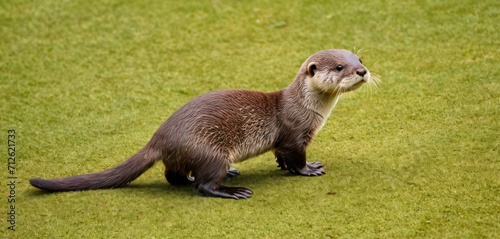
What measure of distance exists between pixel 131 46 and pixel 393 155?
315 centimetres

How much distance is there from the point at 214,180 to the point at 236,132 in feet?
1.13

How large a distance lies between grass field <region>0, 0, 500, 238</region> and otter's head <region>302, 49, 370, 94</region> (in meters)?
0.54

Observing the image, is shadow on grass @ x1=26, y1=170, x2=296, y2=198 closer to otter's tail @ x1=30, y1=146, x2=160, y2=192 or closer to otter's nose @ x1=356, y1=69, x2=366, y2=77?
otter's tail @ x1=30, y1=146, x2=160, y2=192

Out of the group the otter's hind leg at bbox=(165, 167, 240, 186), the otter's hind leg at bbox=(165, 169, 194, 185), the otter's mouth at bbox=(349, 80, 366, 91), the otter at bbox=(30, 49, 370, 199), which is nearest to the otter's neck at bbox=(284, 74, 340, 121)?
the otter at bbox=(30, 49, 370, 199)

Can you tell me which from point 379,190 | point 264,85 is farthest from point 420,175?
point 264,85

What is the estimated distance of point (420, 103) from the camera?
6.02 meters

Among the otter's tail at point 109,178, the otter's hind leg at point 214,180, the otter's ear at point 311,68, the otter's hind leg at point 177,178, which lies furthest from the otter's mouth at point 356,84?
the otter's tail at point 109,178

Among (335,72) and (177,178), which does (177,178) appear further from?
(335,72)

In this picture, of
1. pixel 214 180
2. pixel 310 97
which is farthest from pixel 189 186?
pixel 310 97

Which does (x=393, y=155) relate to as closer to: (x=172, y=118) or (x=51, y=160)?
(x=172, y=118)

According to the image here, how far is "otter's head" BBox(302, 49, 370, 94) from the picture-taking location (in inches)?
194

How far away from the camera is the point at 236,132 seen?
4887 millimetres

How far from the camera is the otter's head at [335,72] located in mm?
4934

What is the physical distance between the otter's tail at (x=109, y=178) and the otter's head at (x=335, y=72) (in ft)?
3.70
